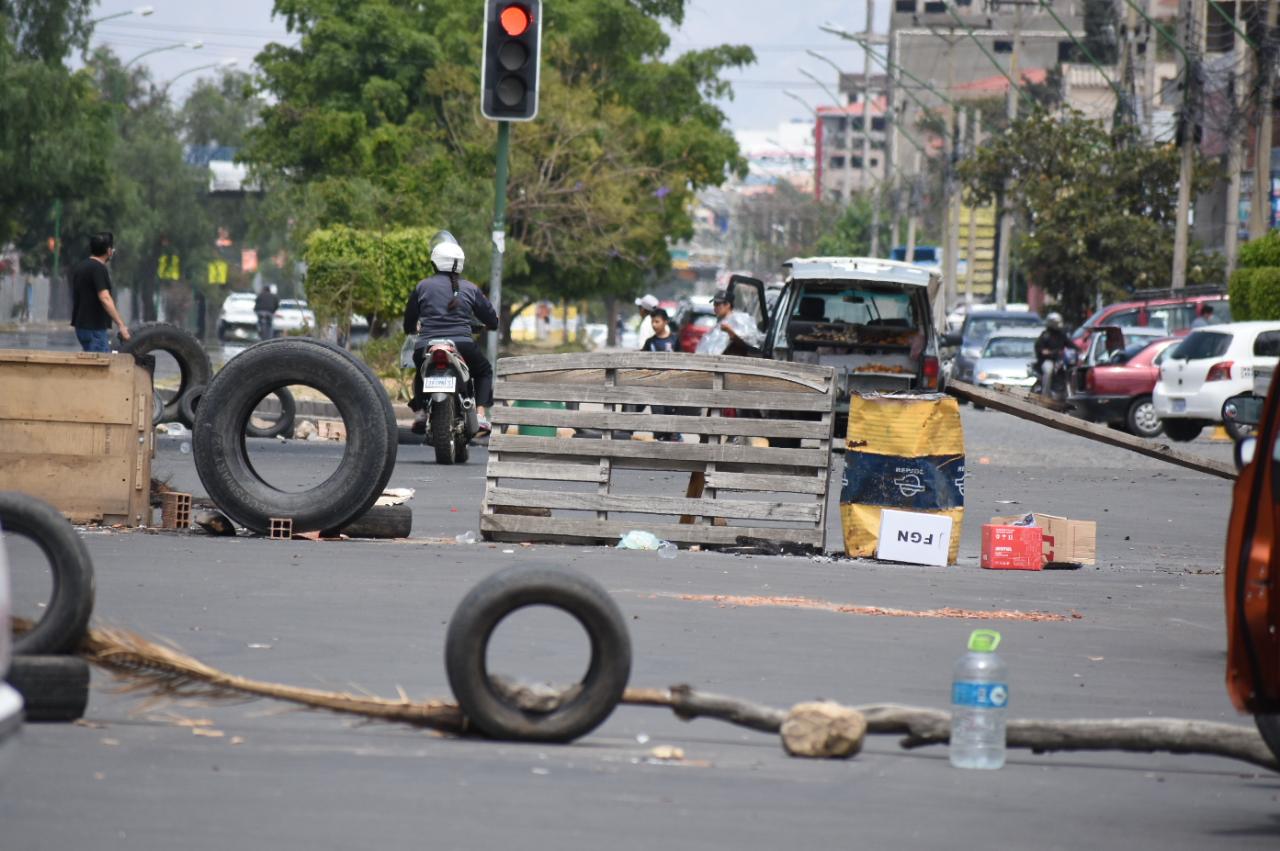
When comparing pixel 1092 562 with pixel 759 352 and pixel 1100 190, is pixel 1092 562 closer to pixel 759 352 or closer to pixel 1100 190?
pixel 759 352

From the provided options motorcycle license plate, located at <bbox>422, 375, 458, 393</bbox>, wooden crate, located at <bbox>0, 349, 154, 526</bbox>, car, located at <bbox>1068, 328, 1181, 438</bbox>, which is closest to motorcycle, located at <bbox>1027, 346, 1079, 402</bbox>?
car, located at <bbox>1068, 328, 1181, 438</bbox>

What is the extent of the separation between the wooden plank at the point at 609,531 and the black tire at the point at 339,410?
91 cm

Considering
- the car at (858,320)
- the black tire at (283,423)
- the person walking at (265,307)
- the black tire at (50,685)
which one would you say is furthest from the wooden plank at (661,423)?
the person walking at (265,307)

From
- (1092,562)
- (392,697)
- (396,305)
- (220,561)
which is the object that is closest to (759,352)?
(396,305)

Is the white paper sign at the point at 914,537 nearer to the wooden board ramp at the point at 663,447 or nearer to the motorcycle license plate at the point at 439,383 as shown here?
the wooden board ramp at the point at 663,447

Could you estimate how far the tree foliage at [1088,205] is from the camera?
58938 mm

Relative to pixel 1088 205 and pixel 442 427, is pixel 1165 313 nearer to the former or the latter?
pixel 1088 205

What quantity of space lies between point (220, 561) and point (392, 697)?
391 cm

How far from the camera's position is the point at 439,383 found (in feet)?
57.2

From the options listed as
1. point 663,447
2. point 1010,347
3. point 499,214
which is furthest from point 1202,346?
point 663,447

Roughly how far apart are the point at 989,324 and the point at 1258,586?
44882 mm

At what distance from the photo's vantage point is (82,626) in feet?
22.9

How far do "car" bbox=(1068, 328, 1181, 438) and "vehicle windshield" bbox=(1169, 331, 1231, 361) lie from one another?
1.39m

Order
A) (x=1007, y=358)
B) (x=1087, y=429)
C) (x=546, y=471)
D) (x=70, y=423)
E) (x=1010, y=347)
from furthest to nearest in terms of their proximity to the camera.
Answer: (x=1010, y=347) < (x=1007, y=358) < (x=1087, y=429) < (x=546, y=471) < (x=70, y=423)
